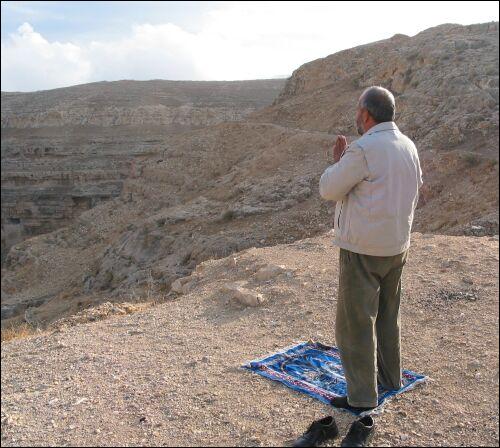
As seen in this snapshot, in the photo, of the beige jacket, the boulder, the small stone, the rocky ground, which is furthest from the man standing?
the boulder

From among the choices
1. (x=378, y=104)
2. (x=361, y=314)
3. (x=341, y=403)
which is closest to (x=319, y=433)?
(x=341, y=403)

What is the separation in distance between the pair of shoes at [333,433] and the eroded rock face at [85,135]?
1915cm

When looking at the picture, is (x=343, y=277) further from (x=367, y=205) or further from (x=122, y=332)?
(x=122, y=332)

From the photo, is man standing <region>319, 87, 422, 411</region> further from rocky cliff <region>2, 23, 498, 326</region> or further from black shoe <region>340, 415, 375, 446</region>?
rocky cliff <region>2, 23, 498, 326</region>

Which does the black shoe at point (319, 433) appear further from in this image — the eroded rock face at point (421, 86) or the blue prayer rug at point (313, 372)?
the eroded rock face at point (421, 86)

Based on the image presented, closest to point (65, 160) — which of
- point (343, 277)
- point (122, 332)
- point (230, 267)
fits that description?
point (230, 267)

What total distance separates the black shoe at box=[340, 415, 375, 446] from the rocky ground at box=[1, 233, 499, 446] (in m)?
0.07

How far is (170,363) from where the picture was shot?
4.07 metres

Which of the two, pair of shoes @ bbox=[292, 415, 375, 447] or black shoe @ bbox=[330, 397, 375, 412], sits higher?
pair of shoes @ bbox=[292, 415, 375, 447]

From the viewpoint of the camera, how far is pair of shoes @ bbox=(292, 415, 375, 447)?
2.78 metres

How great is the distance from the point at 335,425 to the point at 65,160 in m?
27.4

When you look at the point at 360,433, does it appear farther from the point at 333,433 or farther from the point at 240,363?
the point at 240,363

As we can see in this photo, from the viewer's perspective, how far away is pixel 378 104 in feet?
9.66

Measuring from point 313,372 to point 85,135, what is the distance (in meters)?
29.2
